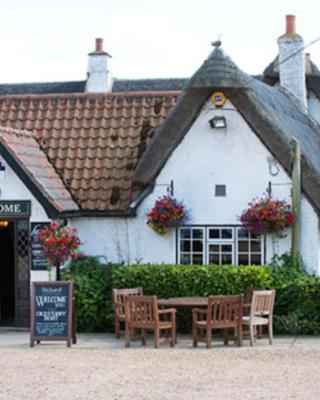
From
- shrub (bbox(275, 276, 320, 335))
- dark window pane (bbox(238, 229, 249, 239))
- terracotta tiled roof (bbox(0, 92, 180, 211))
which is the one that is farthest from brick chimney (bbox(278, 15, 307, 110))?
shrub (bbox(275, 276, 320, 335))

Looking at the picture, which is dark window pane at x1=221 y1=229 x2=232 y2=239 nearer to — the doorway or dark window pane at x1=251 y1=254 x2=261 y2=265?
dark window pane at x1=251 y1=254 x2=261 y2=265

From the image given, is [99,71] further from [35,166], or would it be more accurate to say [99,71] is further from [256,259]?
[256,259]

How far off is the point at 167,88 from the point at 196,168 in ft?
65.3

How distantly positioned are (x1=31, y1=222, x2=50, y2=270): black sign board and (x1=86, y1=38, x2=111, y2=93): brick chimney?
15904 mm

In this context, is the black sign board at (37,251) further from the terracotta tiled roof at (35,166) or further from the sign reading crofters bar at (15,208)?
the terracotta tiled roof at (35,166)

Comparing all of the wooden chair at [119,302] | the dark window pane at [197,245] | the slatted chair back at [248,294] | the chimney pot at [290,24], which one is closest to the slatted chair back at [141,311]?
the wooden chair at [119,302]

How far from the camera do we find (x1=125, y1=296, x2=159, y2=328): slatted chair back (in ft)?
55.2

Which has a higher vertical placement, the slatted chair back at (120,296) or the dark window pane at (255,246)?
the dark window pane at (255,246)

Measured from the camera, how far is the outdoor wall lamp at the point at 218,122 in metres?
20.1

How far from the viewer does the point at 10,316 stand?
21.0 meters

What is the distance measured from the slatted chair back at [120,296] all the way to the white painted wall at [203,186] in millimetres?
1926

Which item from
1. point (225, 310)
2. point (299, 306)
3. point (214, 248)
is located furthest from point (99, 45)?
point (225, 310)

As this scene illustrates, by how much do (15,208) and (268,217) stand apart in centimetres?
507

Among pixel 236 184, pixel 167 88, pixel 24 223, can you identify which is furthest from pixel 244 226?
pixel 167 88
